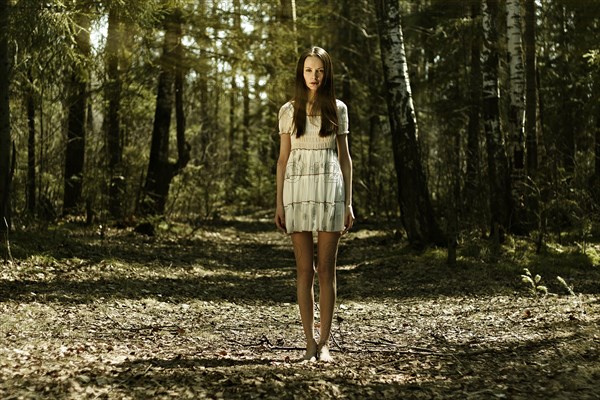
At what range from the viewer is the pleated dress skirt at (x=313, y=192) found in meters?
5.30

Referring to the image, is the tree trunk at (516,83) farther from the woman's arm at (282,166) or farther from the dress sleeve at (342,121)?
the woman's arm at (282,166)

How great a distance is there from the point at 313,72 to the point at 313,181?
0.78 m

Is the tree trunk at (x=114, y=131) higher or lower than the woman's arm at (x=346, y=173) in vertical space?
higher

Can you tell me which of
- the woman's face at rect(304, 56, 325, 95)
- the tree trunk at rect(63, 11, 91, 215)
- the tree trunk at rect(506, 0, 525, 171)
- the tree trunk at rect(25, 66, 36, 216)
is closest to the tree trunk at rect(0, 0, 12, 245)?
the tree trunk at rect(25, 66, 36, 216)

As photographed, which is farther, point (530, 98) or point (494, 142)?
point (530, 98)

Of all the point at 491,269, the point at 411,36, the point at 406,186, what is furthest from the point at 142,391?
the point at 411,36

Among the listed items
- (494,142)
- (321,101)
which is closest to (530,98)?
(494,142)

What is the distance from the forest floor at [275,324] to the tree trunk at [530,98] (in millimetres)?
3548

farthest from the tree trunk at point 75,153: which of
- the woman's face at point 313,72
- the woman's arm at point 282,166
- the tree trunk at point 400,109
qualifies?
the woman's face at point 313,72

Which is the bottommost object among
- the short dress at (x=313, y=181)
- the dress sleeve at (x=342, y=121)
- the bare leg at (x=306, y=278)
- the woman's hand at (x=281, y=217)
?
the bare leg at (x=306, y=278)

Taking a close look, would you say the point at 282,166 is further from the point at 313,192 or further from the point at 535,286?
the point at 535,286

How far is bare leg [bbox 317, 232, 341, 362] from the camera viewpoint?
539 cm

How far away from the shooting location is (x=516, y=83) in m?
14.4

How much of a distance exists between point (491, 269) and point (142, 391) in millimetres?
7835
